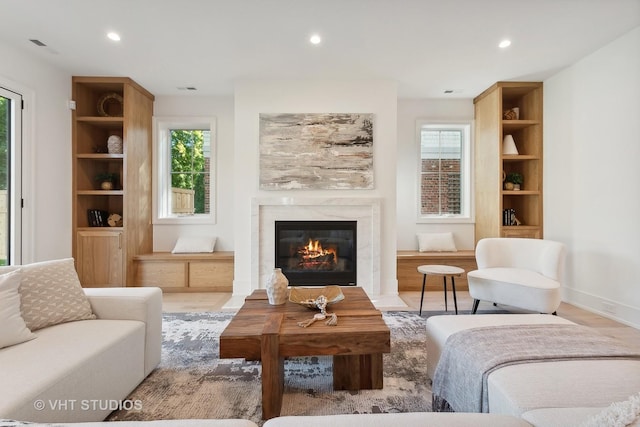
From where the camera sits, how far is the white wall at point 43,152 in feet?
10.7

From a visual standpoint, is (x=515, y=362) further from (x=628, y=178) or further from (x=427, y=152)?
(x=427, y=152)

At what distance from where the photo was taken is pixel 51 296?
1.73 m

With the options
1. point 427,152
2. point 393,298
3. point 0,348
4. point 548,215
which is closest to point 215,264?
point 393,298

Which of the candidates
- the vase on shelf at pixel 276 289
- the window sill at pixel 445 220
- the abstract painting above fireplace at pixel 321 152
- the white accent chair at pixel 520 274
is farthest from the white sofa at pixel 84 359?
the window sill at pixel 445 220

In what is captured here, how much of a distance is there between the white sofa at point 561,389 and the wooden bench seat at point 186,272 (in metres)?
3.47

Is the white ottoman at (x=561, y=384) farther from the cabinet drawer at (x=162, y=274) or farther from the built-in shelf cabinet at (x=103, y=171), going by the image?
the built-in shelf cabinet at (x=103, y=171)

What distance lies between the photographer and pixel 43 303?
1.68 metres

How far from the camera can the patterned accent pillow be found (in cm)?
164

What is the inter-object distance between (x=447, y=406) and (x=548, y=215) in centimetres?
338

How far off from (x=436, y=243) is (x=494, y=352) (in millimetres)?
3220

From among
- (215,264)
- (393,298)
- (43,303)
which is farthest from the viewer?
(215,264)

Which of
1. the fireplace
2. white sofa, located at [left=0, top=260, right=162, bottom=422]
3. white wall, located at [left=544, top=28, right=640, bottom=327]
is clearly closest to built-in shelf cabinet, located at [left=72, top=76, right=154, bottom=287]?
the fireplace

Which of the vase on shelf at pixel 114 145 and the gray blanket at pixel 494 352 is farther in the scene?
the vase on shelf at pixel 114 145

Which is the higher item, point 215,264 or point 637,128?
point 637,128
